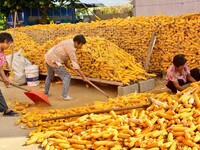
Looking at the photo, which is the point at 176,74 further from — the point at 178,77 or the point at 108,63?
the point at 108,63

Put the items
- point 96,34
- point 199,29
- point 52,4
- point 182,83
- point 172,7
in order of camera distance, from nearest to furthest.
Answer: point 182,83 → point 199,29 → point 96,34 → point 172,7 → point 52,4

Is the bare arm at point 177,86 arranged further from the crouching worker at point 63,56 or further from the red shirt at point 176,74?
the crouching worker at point 63,56

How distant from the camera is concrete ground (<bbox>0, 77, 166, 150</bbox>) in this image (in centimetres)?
456

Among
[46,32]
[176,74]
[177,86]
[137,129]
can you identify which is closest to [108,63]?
[176,74]

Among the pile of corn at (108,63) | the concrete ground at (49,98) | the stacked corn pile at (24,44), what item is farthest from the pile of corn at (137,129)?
the stacked corn pile at (24,44)

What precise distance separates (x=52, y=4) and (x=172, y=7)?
9.61 meters

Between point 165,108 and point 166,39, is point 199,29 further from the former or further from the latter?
point 165,108

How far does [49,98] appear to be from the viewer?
7543mm

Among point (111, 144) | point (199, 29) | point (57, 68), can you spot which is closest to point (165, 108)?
point (111, 144)

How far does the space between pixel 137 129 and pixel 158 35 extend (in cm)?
512

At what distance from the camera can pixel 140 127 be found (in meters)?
4.12

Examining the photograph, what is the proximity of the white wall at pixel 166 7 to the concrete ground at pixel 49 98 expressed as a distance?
181 inches

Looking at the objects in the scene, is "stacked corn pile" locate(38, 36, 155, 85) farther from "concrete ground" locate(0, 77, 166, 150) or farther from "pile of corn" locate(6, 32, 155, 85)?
"concrete ground" locate(0, 77, 166, 150)

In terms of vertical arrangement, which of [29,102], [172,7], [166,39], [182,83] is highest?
[172,7]
